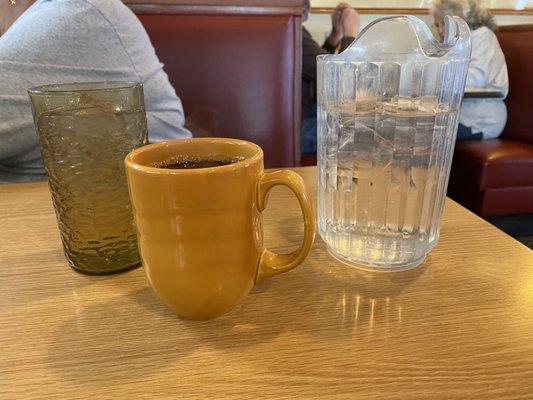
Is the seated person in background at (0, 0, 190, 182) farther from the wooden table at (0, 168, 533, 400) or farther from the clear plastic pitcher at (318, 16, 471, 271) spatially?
the clear plastic pitcher at (318, 16, 471, 271)

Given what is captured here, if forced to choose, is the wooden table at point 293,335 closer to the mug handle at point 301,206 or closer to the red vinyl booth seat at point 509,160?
the mug handle at point 301,206

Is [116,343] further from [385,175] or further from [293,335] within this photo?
[385,175]

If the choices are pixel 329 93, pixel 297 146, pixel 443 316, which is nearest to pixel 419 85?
pixel 329 93

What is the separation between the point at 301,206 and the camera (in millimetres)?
319

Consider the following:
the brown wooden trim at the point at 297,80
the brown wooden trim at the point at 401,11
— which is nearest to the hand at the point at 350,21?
the brown wooden trim at the point at 401,11

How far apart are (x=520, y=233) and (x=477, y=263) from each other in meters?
1.60

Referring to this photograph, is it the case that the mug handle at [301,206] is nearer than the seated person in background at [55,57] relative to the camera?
Yes

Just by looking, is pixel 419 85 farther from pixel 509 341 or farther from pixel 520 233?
pixel 520 233

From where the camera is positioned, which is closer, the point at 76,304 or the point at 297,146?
the point at 76,304

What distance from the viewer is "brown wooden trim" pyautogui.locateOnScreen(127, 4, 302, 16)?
1160 millimetres

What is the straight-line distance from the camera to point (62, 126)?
14.2 inches

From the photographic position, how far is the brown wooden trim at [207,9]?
116 cm

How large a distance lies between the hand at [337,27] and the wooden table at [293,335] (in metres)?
1.98

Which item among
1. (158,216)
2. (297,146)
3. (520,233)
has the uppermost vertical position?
(158,216)
